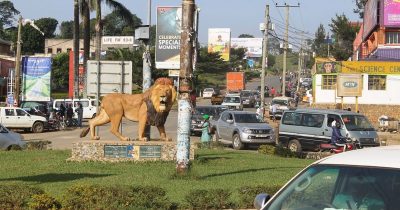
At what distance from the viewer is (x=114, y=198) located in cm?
993

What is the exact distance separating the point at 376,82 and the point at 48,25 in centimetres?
9428

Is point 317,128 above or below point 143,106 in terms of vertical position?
below

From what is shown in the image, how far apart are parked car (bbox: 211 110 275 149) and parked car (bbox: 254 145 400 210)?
2307 centimetres

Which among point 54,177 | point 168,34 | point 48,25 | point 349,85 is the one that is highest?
point 48,25

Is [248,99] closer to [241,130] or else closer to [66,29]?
[241,130]

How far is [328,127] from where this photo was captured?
25.7m

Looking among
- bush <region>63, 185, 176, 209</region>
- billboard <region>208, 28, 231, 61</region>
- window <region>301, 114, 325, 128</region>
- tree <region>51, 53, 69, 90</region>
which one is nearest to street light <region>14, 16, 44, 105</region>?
window <region>301, 114, 325, 128</region>

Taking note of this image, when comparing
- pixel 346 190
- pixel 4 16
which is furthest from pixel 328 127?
pixel 4 16

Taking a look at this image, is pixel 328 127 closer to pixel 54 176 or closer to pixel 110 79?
pixel 110 79

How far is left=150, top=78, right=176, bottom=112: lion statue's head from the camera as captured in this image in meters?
17.7

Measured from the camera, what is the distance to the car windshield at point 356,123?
25.3 meters

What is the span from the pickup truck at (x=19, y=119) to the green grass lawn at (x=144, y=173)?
2010 cm

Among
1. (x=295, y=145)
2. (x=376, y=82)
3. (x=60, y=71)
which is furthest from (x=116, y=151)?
(x=60, y=71)

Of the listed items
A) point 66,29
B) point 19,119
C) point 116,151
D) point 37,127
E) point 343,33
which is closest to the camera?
point 116,151
